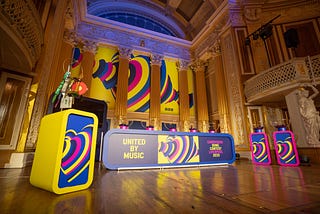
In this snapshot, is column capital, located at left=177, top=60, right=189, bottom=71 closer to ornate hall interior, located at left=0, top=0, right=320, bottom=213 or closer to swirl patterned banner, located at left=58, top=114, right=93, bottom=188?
ornate hall interior, located at left=0, top=0, right=320, bottom=213

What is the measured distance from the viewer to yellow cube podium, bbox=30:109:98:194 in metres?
1.09

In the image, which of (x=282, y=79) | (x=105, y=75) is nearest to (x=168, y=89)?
(x=105, y=75)

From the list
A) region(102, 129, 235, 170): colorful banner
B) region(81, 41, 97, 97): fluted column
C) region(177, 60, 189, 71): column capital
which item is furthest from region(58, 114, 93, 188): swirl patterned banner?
region(177, 60, 189, 71): column capital

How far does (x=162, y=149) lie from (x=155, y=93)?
216 inches

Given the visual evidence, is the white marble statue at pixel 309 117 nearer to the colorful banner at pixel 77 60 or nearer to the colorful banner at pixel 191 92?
the colorful banner at pixel 191 92

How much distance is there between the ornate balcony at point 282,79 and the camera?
4.22 meters

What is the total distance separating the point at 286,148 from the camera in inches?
122

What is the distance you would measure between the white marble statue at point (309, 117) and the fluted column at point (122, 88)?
630 cm

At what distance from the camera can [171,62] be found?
8.98m

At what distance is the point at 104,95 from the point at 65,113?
6211 millimetres

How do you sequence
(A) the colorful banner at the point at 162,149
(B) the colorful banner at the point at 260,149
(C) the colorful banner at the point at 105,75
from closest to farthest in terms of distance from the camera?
(A) the colorful banner at the point at 162,149 < (B) the colorful banner at the point at 260,149 < (C) the colorful banner at the point at 105,75

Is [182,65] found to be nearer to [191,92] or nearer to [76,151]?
[191,92]

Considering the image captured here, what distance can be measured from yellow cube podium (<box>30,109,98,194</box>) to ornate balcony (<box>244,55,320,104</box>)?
5487 millimetres

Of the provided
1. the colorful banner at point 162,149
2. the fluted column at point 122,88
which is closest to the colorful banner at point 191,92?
the fluted column at point 122,88
